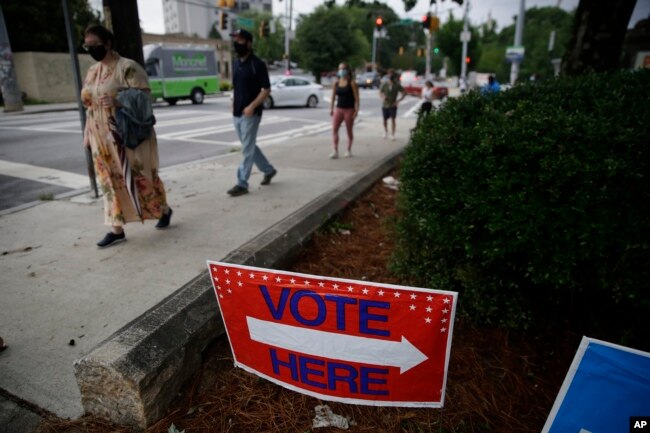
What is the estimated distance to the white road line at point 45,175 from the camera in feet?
22.3

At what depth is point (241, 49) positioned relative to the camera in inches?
207

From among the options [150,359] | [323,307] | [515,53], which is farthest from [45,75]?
[323,307]

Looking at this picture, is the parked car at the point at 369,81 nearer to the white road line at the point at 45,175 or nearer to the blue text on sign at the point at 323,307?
the white road line at the point at 45,175

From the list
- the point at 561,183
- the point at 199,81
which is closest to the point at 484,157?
the point at 561,183

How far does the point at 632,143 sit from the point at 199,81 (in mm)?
25523

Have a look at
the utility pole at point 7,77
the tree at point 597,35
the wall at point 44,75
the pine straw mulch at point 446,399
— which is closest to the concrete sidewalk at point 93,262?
the pine straw mulch at point 446,399

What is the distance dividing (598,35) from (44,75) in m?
27.0

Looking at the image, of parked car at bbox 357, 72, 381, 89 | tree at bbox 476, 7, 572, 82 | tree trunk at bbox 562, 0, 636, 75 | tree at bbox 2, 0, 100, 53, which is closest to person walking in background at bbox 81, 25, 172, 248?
tree trunk at bbox 562, 0, 636, 75

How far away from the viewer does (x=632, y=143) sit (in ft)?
6.92

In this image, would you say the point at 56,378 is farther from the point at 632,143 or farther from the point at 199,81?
the point at 199,81

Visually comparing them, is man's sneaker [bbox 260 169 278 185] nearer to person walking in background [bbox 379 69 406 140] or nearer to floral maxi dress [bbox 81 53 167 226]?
floral maxi dress [bbox 81 53 167 226]

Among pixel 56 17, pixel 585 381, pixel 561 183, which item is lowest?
pixel 585 381

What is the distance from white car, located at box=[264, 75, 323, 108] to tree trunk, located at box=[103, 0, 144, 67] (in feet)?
54.7

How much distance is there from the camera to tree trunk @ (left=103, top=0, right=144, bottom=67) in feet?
15.1
